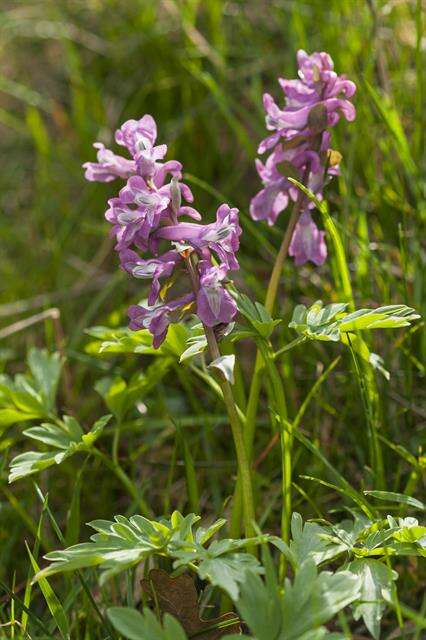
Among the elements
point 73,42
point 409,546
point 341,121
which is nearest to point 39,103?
point 73,42

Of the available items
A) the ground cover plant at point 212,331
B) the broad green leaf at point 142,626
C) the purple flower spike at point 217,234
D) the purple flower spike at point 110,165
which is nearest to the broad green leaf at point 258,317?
the ground cover plant at point 212,331

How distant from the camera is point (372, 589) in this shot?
5.39 feet

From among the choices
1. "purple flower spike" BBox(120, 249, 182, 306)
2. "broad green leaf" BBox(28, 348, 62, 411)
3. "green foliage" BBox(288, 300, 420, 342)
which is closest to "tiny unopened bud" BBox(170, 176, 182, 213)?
"purple flower spike" BBox(120, 249, 182, 306)

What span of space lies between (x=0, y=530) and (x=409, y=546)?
4.41 ft

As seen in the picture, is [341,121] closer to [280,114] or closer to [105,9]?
[280,114]

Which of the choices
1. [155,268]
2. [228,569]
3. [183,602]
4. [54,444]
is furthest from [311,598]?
[54,444]

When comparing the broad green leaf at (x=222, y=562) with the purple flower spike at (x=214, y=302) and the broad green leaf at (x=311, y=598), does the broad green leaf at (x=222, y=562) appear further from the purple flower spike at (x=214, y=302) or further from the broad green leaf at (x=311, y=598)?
the purple flower spike at (x=214, y=302)

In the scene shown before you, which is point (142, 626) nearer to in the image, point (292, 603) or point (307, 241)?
point (292, 603)

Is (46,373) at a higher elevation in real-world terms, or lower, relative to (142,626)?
higher

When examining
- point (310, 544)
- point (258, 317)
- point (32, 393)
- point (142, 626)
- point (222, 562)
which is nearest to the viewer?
point (142, 626)

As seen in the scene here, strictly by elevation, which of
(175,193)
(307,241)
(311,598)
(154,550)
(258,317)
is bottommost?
(311,598)

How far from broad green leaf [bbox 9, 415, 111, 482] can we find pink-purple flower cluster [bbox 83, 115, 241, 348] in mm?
368

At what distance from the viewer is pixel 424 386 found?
8.45ft

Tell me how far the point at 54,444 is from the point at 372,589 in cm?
91
